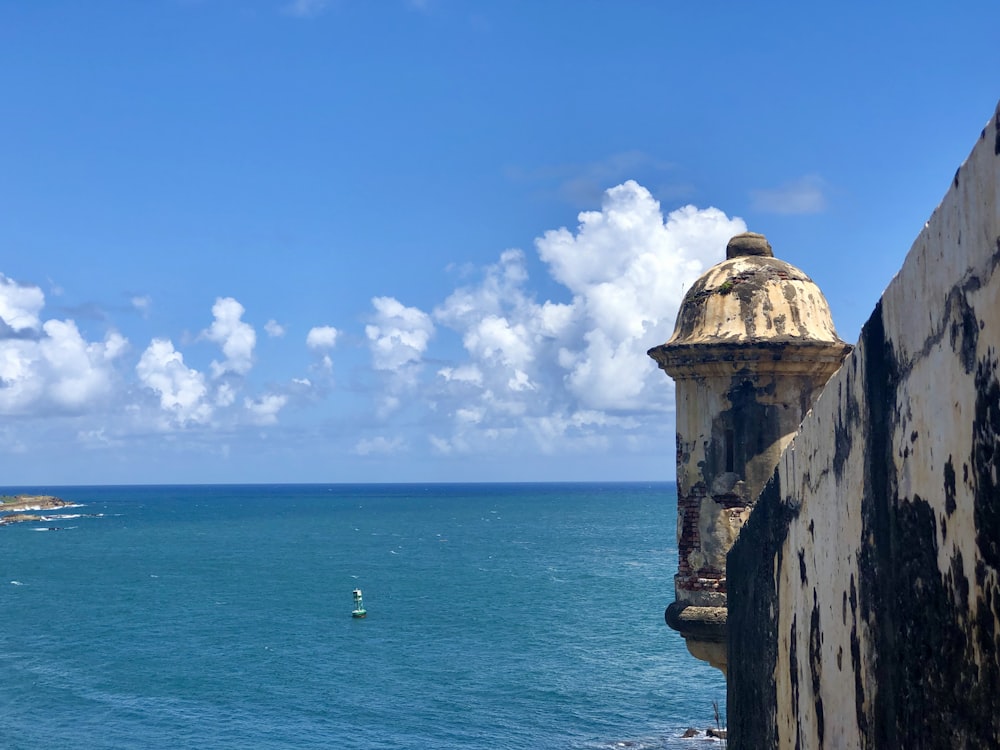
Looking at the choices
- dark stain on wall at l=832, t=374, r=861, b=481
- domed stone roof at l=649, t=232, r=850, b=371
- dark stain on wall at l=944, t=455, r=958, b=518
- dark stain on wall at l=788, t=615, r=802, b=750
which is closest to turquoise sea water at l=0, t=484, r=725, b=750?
domed stone roof at l=649, t=232, r=850, b=371

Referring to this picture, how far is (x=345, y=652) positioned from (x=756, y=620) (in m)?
38.6

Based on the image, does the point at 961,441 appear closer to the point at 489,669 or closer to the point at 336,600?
the point at 489,669

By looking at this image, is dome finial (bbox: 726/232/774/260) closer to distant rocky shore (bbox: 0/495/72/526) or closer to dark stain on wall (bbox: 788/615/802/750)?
dark stain on wall (bbox: 788/615/802/750)

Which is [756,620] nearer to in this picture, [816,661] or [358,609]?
[816,661]

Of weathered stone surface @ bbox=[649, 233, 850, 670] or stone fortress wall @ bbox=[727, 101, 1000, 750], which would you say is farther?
weathered stone surface @ bbox=[649, 233, 850, 670]

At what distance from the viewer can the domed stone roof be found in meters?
10.6

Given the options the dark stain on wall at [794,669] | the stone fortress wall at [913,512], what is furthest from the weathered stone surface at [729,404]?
the stone fortress wall at [913,512]

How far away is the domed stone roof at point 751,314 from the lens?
34.9 ft

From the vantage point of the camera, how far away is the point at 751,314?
429 inches

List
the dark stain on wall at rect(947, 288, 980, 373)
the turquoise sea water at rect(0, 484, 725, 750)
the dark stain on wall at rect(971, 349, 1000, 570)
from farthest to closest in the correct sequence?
1. the turquoise sea water at rect(0, 484, 725, 750)
2. the dark stain on wall at rect(947, 288, 980, 373)
3. the dark stain on wall at rect(971, 349, 1000, 570)

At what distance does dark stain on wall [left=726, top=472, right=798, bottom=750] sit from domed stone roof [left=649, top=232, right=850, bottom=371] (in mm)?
2836

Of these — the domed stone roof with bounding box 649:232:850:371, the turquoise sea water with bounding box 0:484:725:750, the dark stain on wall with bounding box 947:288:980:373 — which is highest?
the domed stone roof with bounding box 649:232:850:371

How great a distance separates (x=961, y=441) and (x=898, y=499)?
2.22 feet

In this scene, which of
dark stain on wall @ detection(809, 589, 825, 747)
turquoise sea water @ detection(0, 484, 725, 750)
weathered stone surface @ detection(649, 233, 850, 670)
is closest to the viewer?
dark stain on wall @ detection(809, 589, 825, 747)
